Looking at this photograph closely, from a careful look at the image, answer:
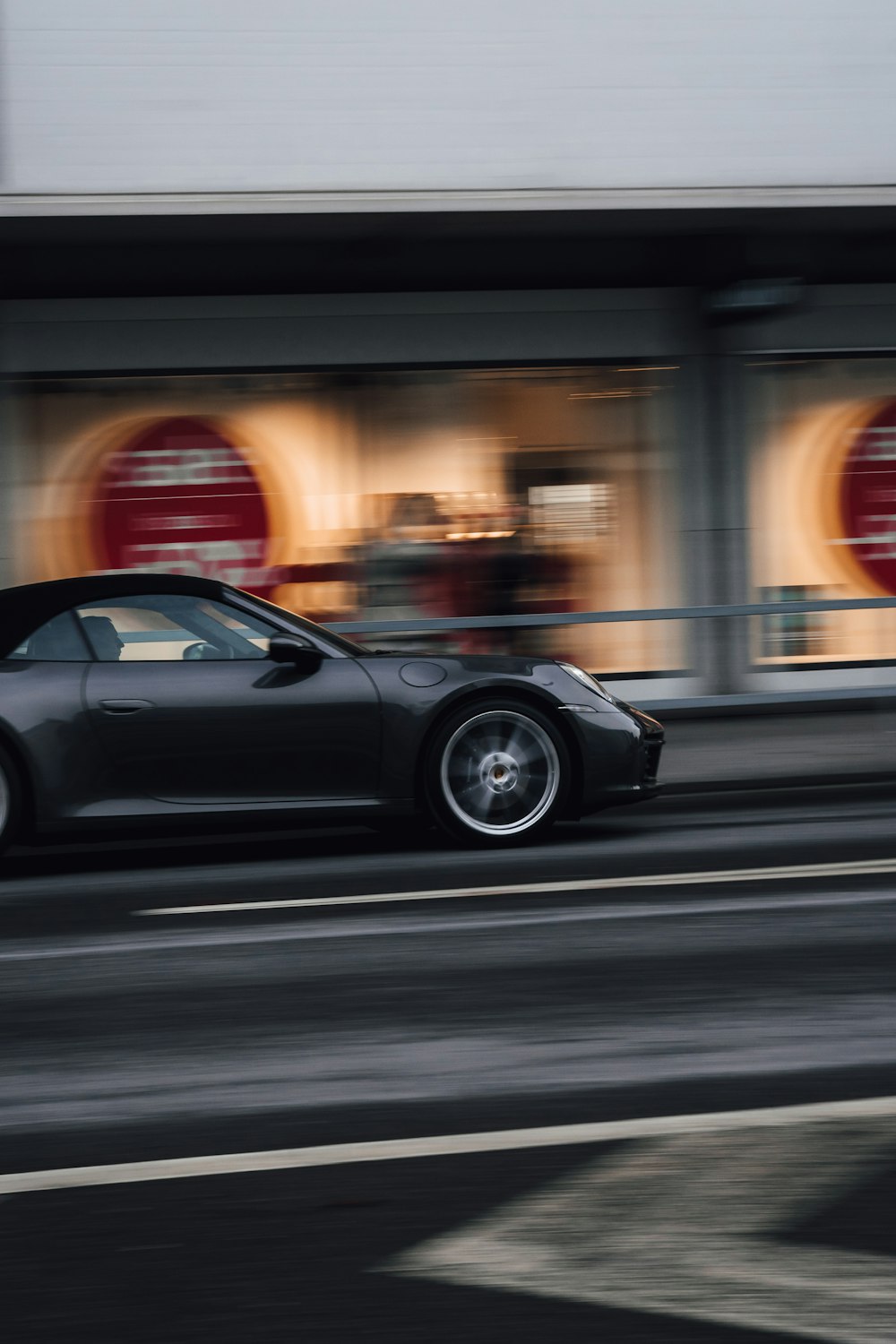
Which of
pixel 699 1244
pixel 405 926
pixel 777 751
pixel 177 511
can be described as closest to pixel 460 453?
pixel 177 511

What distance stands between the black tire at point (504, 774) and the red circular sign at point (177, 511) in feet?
20.6

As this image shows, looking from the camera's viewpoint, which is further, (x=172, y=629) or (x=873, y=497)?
(x=873, y=497)

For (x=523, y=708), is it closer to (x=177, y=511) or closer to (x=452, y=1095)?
(x=452, y=1095)

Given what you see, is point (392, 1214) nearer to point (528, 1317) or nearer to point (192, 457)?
point (528, 1317)

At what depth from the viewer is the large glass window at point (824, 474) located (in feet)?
48.0

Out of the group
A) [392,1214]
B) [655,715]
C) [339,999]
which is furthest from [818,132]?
[392,1214]

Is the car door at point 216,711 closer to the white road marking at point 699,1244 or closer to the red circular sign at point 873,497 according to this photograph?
the white road marking at point 699,1244

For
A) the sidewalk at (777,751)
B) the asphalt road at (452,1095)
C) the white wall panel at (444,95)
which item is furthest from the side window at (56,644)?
the white wall panel at (444,95)

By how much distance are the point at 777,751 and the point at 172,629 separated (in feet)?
15.2

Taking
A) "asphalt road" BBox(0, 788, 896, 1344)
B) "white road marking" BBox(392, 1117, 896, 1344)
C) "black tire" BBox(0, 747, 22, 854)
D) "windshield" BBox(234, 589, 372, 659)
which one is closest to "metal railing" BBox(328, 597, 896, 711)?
"windshield" BBox(234, 589, 372, 659)

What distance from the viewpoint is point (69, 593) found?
7.72 metres

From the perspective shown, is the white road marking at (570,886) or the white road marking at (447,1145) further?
the white road marking at (570,886)

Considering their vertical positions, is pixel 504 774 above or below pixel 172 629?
below

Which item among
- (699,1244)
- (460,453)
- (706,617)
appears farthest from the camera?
(460,453)
